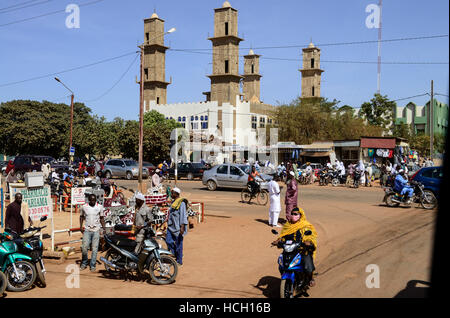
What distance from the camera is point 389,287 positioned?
7.16 meters

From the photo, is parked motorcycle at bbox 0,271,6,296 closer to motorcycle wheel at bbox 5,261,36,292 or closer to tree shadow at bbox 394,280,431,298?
motorcycle wheel at bbox 5,261,36,292

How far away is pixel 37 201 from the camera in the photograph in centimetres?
1088

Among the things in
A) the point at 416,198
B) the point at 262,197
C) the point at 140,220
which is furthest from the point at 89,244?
the point at 416,198

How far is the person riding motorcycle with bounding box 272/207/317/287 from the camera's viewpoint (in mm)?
6863

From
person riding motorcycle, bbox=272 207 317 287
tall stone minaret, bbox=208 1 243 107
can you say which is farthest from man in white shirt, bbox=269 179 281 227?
tall stone minaret, bbox=208 1 243 107

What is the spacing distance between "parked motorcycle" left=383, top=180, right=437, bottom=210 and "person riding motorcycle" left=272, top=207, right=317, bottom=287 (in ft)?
38.3

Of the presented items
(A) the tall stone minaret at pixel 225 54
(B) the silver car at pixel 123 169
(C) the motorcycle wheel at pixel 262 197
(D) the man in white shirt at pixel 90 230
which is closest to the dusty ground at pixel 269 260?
(D) the man in white shirt at pixel 90 230

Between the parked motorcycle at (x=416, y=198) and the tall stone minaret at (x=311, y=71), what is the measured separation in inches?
3132

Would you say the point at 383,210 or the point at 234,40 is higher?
the point at 234,40

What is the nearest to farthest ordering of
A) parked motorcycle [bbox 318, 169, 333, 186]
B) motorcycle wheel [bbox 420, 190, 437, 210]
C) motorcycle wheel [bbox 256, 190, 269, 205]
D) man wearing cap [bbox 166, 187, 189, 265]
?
man wearing cap [bbox 166, 187, 189, 265]
motorcycle wheel [bbox 420, 190, 437, 210]
motorcycle wheel [bbox 256, 190, 269, 205]
parked motorcycle [bbox 318, 169, 333, 186]

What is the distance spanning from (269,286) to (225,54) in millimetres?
67339

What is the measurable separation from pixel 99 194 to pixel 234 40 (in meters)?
62.6
